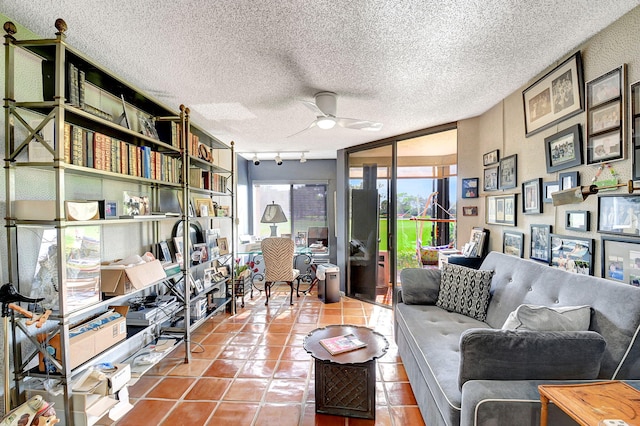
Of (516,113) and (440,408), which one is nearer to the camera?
(440,408)

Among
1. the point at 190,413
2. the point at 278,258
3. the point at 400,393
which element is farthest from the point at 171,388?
the point at 278,258

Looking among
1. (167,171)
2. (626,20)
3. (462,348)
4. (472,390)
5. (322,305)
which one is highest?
(626,20)

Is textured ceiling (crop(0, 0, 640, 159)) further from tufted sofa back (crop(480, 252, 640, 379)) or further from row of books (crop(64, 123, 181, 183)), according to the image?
tufted sofa back (crop(480, 252, 640, 379))

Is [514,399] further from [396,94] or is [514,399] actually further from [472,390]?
[396,94]

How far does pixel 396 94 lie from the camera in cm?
243

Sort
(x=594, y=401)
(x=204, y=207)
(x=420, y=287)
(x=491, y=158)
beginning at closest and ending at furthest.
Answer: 1. (x=594, y=401)
2. (x=420, y=287)
3. (x=491, y=158)
4. (x=204, y=207)

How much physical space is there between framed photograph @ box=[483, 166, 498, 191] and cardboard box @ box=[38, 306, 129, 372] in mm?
3392

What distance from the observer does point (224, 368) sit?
244 centimetres

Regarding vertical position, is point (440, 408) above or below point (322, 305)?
above

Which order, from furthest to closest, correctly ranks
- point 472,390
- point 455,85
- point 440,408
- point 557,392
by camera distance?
point 455,85, point 440,408, point 472,390, point 557,392

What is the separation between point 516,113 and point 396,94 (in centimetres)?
109

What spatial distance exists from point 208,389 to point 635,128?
3.19 meters

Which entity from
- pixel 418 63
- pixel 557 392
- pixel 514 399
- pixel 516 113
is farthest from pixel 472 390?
pixel 516 113

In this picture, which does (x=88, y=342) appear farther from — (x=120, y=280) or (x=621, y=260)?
(x=621, y=260)
